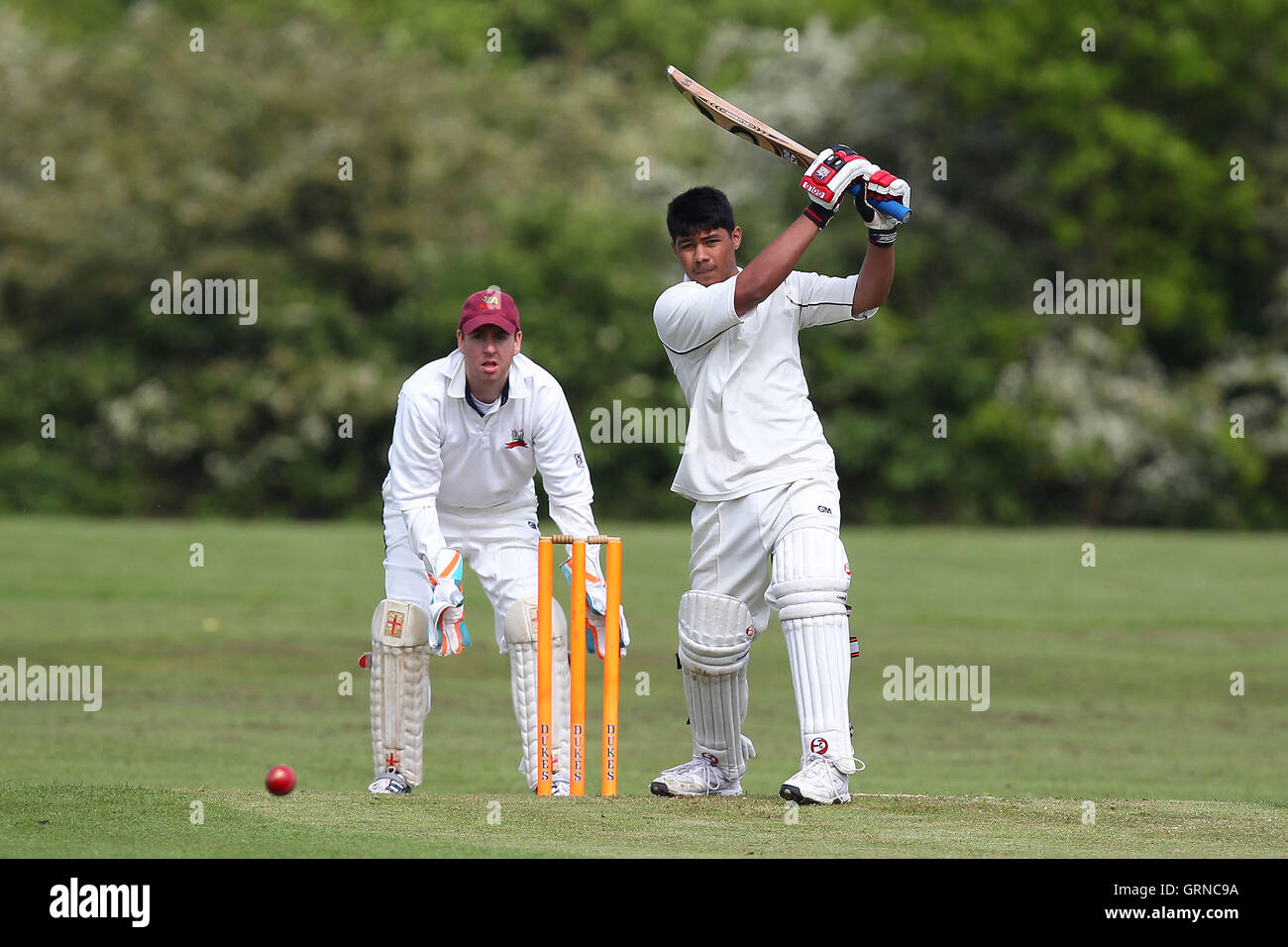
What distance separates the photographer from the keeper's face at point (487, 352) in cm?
696

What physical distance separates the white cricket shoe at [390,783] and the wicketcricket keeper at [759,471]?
3.29 feet

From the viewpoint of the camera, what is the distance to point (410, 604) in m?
7.21

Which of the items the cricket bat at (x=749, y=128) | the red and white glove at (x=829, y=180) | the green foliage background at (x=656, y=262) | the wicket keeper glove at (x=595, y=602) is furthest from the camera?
the green foliage background at (x=656, y=262)

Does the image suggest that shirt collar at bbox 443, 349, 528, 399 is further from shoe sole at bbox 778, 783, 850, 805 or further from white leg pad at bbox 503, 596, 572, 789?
shoe sole at bbox 778, 783, 850, 805

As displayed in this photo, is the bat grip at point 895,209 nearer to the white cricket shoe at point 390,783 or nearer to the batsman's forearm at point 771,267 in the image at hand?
the batsman's forearm at point 771,267

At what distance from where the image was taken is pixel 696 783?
6.73m

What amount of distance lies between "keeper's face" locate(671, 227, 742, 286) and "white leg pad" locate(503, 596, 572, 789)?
1.38 meters

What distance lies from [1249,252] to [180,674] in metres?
22.5

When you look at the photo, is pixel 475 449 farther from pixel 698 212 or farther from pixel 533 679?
pixel 698 212

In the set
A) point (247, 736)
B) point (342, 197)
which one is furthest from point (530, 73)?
point (247, 736)

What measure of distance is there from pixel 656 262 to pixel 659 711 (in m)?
18.9

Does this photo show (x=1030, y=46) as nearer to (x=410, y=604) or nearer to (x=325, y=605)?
(x=325, y=605)

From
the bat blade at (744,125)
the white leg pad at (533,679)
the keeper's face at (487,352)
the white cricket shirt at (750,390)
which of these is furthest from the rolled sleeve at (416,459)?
the bat blade at (744,125)

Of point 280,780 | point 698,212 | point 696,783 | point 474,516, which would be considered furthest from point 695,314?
point 280,780
